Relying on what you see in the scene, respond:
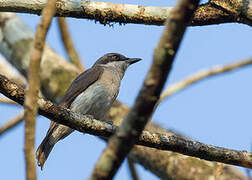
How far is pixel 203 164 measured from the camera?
7.08 m

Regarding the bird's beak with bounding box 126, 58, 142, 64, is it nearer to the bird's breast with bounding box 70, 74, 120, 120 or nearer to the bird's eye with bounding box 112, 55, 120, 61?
the bird's eye with bounding box 112, 55, 120, 61

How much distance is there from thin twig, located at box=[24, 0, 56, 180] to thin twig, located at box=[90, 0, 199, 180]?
301 millimetres

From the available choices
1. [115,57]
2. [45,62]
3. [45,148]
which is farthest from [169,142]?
[45,62]

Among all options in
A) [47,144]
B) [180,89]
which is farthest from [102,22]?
[180,89]

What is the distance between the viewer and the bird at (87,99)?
21.5 ft

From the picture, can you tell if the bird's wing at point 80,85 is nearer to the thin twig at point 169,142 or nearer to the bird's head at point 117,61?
the bird's head at point 117,61

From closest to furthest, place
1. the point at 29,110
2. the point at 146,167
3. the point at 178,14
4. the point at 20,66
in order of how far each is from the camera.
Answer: the point at 178,14, the point at 29,110, the point at 146,167, the point at 20,66

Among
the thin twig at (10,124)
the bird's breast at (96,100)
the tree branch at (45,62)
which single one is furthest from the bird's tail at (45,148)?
the tree branch at (45,62)

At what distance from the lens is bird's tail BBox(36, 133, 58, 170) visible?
639 cm

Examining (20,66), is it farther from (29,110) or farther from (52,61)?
(29,110)

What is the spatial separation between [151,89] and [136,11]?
2756 millimetres

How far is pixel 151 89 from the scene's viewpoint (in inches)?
88.2

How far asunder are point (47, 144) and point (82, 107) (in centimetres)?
71

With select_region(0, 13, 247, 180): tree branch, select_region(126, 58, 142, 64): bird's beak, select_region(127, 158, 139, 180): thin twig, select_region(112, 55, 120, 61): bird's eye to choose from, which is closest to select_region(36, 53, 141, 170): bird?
select_region(126, 58, 142, 64): bird's beak
